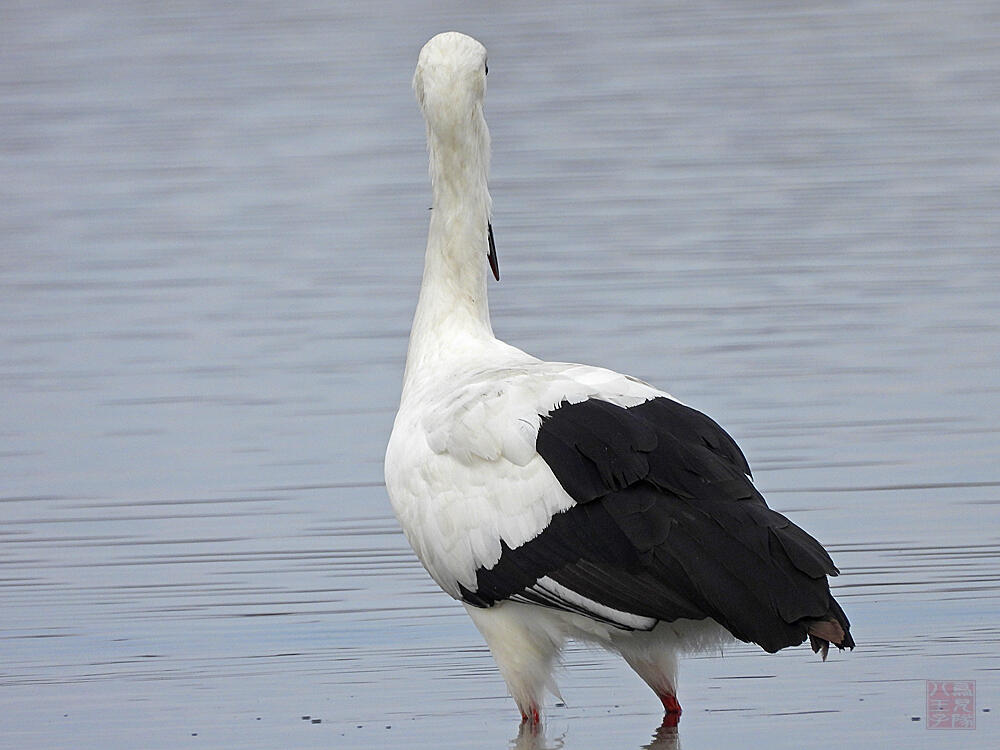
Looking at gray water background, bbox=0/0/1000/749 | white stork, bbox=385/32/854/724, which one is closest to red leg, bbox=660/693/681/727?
white stork, bbox=385/32/854/724

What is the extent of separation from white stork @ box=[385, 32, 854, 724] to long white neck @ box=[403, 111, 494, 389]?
45 centimetres

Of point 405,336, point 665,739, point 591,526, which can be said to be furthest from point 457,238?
point 405,336

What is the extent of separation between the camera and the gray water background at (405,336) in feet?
27.9

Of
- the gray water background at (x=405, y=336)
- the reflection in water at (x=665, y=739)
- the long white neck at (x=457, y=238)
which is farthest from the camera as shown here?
the long white neck at (x=457, y=238)

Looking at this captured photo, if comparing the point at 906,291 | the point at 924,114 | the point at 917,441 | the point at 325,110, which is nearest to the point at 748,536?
the point at 917,441

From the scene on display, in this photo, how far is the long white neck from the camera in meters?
8.81

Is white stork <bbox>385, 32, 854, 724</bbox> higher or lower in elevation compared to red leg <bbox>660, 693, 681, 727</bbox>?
higher

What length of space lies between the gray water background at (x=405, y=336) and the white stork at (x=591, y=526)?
0.54 meters

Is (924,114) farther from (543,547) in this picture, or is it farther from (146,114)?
(543,547)

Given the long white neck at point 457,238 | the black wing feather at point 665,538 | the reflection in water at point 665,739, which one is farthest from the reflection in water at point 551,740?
the long white neck at point 457,238

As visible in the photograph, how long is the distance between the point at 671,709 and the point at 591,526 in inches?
39.1

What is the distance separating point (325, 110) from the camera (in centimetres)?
2083

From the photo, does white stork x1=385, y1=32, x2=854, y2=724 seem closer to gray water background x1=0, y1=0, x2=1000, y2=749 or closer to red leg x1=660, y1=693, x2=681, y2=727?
red leg x1=660, y1=693, x2=681, y2=727

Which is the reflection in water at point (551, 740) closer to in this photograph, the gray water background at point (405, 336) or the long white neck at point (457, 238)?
the gray water background at point (405, 336)
